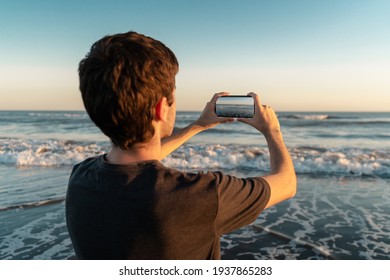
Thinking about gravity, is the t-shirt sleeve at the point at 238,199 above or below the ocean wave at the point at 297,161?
above

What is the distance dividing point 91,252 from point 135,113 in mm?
544

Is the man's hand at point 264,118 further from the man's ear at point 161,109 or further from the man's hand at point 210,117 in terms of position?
the man's ear at point 161,109

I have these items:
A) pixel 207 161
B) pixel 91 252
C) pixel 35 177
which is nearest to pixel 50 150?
pixel 35 177

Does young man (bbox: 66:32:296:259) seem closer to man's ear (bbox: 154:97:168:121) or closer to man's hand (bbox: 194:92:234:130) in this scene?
man's ear (bbox: 154:97:168:121)

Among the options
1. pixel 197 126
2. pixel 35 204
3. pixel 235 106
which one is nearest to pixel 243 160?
pixel 35 204

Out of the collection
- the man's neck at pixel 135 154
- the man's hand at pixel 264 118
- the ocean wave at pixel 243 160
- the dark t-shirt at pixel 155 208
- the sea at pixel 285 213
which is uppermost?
the man's hand at pixel 264 118

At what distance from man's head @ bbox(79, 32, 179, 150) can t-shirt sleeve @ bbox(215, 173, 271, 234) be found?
341 mm

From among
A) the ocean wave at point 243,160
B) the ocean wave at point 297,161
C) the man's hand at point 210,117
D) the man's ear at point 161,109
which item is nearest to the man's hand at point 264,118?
the man's hand at point 210,117

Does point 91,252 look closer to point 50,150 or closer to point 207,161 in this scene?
point 207,161

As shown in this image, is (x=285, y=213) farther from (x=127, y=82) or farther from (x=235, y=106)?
(x=127, y=82)

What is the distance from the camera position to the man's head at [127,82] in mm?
1137

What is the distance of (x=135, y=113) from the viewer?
46.8 inches

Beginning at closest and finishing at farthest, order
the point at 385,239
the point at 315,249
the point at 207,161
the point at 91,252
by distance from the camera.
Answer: the point at 91,252
the point at 315,249
the point at 385,239
the point at 207,161

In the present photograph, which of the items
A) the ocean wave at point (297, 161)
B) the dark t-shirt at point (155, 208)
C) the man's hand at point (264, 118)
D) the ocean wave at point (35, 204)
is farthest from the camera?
the ocean wave at point (297, 161)
